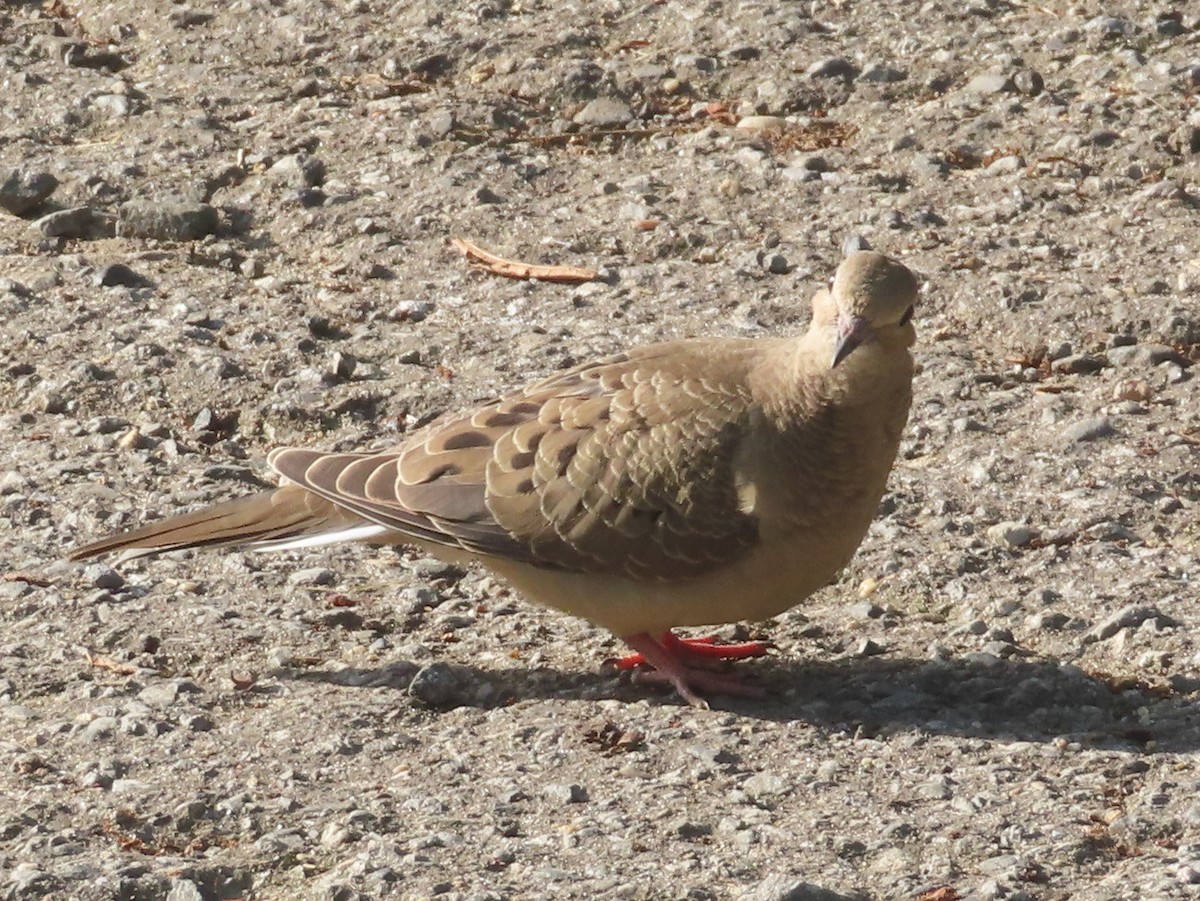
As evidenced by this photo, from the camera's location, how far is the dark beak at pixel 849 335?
4.12 metres

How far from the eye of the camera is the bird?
4.16m

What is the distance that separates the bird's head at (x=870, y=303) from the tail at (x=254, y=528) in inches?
49.2

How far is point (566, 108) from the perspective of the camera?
7.08m

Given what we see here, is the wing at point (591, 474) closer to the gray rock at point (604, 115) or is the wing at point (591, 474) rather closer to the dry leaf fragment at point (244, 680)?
the dry leaf fragment at point (244, 680)

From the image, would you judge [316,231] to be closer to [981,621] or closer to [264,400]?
[264,400]

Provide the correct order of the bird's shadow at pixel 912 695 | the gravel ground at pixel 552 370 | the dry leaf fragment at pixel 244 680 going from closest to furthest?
the gravel ground at pixel 552 370 < the bird's shadow at pixel 912 695 < the dry leaf fragment at pixel 244 680

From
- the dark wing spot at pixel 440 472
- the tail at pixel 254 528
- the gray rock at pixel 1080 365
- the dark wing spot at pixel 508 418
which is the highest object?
the dark wing spot at pixel 508 418

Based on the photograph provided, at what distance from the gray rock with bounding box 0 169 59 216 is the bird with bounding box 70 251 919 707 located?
2.36m

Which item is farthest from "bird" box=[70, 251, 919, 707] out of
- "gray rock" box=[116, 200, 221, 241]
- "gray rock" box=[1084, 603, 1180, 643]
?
"gray rock" box=[116, 200, 221, 241]

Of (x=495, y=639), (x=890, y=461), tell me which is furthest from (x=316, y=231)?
(x=890, y=461)

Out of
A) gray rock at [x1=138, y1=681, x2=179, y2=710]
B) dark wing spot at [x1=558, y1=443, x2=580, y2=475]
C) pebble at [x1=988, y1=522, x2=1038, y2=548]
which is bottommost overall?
gray rock at [x1=138, y1=681, x2=179, y2=710]

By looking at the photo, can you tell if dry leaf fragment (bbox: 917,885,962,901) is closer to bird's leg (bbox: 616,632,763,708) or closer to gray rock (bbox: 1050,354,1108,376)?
bird's leg (bbox: 616,632,763,708)

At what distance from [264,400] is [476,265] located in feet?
3.29

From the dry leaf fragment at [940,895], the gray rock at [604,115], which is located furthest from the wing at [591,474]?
the gray rock at [604,115]
